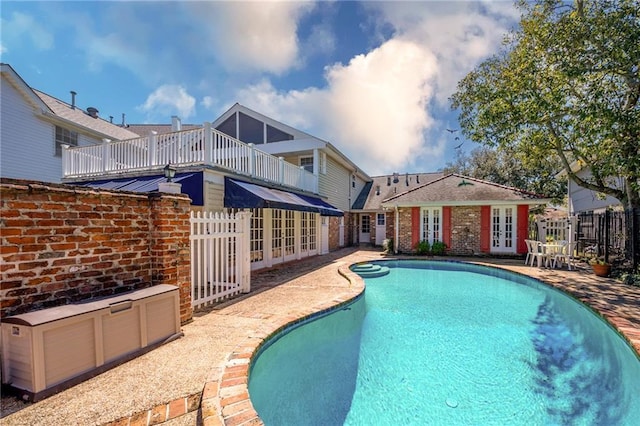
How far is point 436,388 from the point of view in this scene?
15.4 feet

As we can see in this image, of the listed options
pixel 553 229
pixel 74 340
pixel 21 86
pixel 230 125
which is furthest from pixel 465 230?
pixel 21 86

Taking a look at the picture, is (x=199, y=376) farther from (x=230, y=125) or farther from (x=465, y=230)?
(x=465, y=230)

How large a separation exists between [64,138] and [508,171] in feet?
127

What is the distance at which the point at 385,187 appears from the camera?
96.2 feet

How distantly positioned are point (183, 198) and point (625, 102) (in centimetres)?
1804

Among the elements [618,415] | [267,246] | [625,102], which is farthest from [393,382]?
[625,102]

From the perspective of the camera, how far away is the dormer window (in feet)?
52.4

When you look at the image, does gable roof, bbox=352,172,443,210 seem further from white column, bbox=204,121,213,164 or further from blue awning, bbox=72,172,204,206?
blue awning, bbox=72,172,204,206

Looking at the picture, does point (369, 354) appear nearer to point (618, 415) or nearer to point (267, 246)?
point (618, 415)

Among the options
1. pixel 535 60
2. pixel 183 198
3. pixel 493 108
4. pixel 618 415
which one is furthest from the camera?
pixel 493 108

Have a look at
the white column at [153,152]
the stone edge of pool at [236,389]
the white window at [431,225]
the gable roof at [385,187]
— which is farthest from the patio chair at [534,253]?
the white column at [153,152]

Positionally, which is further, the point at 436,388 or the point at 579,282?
the point at 579,282

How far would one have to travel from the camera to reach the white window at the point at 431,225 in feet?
63.1

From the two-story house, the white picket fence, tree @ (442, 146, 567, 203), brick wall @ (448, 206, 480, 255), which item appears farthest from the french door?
the two-story house
